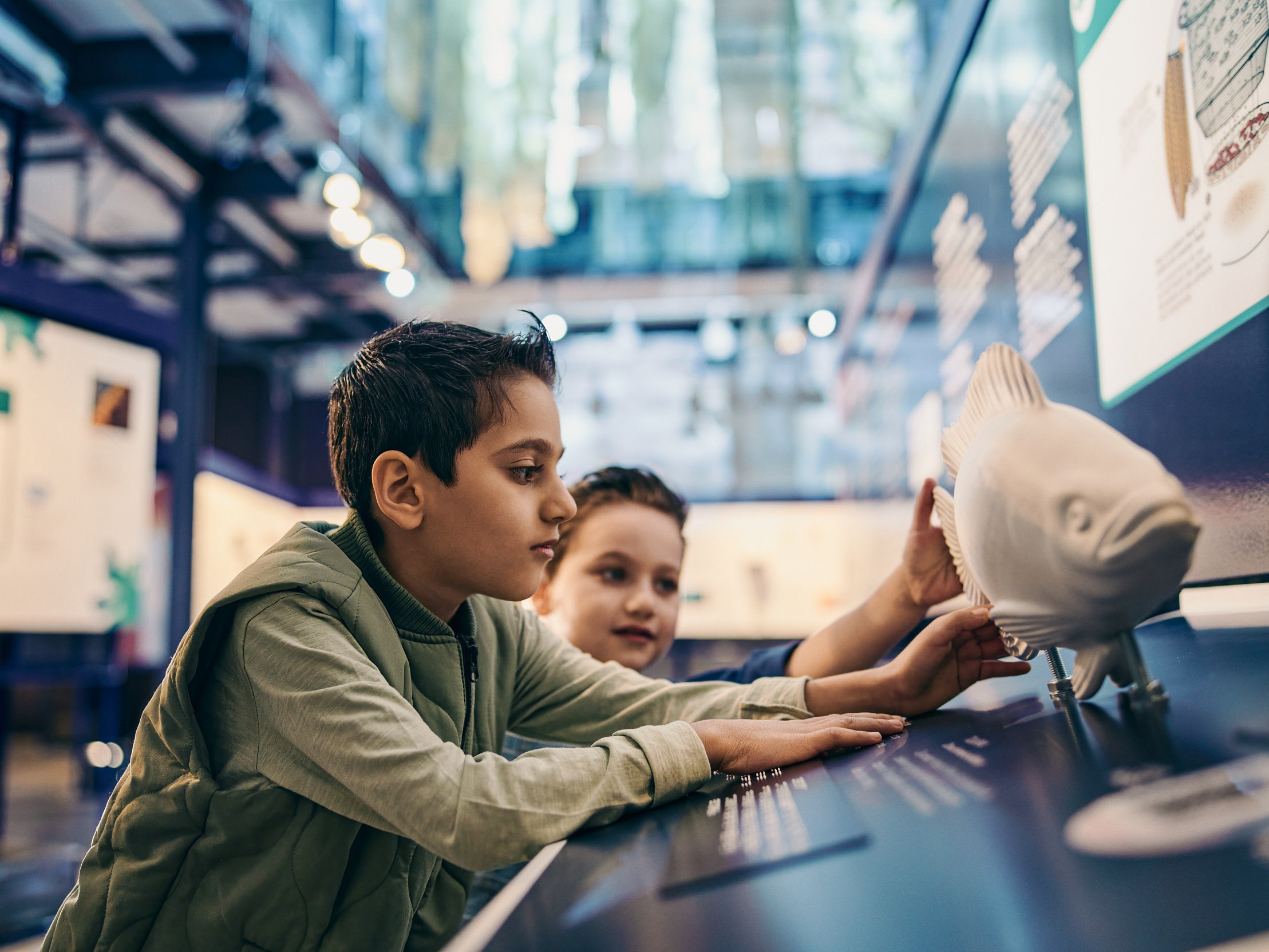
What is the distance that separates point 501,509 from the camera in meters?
0.81

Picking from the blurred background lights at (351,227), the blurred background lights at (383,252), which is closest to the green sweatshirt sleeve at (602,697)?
the blurred background lights at (351,227)

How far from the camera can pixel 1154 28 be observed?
849 mm

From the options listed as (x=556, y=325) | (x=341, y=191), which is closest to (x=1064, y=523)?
(x=341, y=191)

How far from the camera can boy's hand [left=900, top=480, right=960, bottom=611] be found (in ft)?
3.22

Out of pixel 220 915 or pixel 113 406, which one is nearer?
pixel 220 915

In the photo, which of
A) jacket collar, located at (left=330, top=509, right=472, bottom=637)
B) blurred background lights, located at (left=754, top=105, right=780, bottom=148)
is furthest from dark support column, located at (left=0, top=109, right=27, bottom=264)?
jacket collar, located at (left=330, top=509, right=472, bottom=637)

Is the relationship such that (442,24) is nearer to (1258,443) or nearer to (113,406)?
(113,406)

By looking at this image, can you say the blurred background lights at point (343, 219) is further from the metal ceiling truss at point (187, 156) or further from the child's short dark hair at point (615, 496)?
the child's short dark hair at point (615, 496)

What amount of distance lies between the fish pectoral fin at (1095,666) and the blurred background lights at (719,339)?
5.37m

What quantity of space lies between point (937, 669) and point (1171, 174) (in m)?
0.52

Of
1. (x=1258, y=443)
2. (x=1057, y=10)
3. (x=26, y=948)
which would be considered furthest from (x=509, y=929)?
(x=26, y=948)

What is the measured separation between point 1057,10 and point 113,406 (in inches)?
128

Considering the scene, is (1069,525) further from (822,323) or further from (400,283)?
(822,323)

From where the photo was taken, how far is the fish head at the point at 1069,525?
49cm
